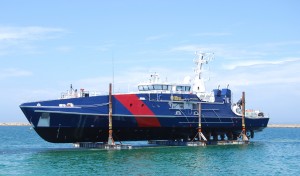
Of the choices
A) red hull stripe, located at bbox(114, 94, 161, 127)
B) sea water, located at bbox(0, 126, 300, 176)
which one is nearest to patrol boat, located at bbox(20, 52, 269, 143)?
red hull stripe, located at bbox(114, 94, 161, 127)

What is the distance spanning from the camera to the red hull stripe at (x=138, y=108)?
155ft

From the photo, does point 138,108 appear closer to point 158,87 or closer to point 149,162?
point 158,87

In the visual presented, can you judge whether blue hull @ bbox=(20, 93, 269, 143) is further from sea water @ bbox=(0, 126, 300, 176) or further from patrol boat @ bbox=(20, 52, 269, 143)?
sea water @ bbox=(0, 126, 300, 176)

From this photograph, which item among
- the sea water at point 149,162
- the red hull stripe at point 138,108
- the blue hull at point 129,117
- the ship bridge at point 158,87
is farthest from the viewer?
the ship bridge at point 158,87

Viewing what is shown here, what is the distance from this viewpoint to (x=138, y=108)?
1892 inches

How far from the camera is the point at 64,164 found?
35906mm

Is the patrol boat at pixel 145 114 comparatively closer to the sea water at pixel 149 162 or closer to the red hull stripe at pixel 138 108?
the red hull stripe at pixel 138 108

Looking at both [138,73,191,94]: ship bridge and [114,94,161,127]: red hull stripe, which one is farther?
[138,73,191,94]: ship bridge

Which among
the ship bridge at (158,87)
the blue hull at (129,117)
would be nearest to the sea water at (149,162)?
the blue hull at (129,117)

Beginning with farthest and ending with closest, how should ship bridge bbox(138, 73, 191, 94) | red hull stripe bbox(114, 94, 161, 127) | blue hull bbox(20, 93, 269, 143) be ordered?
ship bridge bbox(138, 73, 191, 94) < red hull stripe bbox(114, 94, 161, 127) < blue hull bbox(20, 93, 269, 143)

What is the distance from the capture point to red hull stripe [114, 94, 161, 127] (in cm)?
4728

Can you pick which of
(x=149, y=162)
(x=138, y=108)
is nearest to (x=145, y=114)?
(x=138, y=108)

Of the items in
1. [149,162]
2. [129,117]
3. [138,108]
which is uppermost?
[138,108]

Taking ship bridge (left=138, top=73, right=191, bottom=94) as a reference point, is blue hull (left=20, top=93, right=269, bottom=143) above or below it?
below
